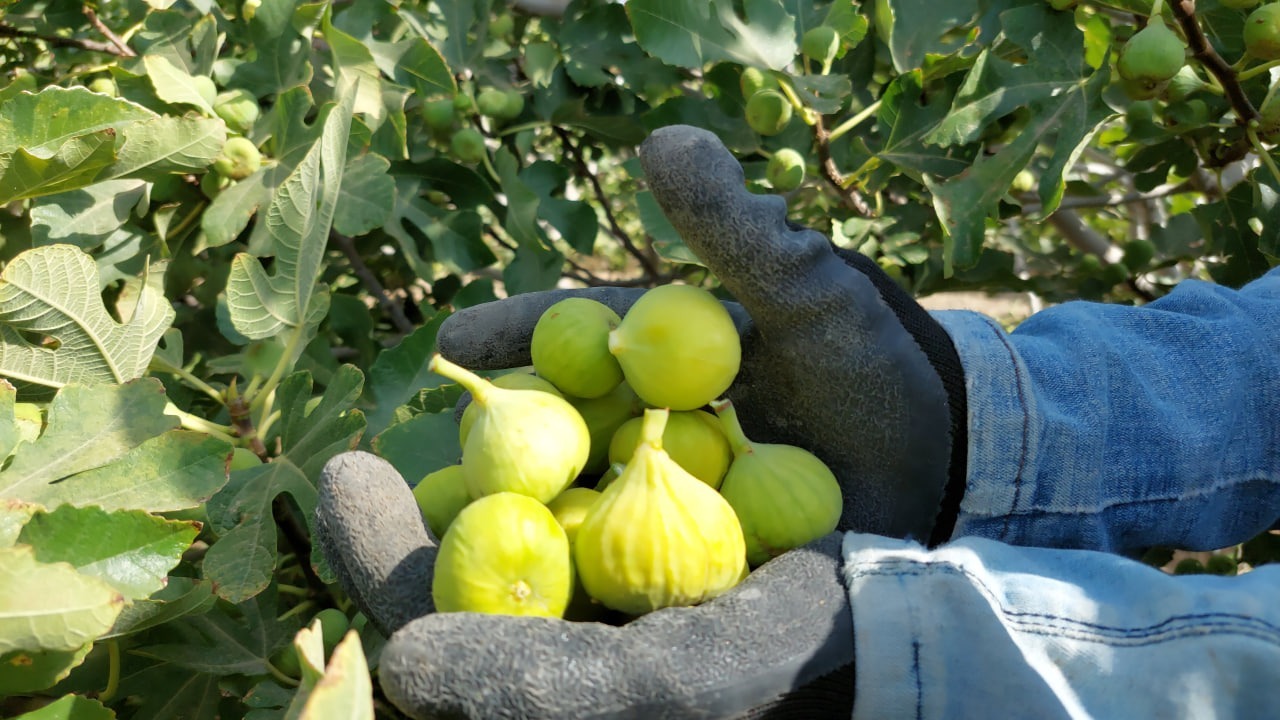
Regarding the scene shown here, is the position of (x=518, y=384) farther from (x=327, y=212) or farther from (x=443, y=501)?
(x=327, y=212)

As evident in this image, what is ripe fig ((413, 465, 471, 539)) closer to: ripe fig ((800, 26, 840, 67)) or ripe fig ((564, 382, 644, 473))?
ripe fig ((564, 382, 644, 473))

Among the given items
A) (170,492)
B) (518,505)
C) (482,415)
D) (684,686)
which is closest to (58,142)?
(170,492)

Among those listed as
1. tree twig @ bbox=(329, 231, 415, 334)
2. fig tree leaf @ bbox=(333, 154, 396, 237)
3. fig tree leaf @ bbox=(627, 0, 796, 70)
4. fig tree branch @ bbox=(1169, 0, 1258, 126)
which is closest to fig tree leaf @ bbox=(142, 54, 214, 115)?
fig tree leaf @ bbox=(333, 154, 396, 237)

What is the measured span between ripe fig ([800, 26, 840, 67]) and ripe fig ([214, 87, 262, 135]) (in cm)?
114

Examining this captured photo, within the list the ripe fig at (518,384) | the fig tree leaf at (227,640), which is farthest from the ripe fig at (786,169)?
the fig tree leaf at (227,640)

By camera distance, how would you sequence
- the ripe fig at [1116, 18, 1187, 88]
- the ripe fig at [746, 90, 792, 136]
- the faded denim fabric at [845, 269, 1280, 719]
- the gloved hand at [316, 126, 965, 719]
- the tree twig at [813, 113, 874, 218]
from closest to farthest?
the gloved hand at [316, 126, 965, 719], the faded denim fabric at [845, 269, 1280, 719], the ripe fig at [1116, 18, 1187, 88], the ripe fig at [746, 90, 792, 136], the tree twig at [813, 113, 874, 218]

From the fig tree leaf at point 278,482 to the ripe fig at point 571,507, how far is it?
445 millimetres

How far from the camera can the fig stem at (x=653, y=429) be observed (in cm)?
101

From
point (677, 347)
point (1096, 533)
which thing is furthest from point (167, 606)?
point (1096, 533)

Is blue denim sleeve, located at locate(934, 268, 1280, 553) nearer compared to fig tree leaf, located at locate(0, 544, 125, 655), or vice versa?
fig tree leaf, located at locate(0, 544, 125, 655)

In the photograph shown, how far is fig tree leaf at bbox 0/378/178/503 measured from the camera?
1.21 m

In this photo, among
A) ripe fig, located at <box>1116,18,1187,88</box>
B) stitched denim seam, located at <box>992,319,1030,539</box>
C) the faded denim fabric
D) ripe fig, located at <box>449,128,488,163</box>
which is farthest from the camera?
ripe fig, located at <box>449,128,488,163</box>

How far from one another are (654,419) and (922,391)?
0.42 metres

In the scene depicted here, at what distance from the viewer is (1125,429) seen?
4.43 ft
